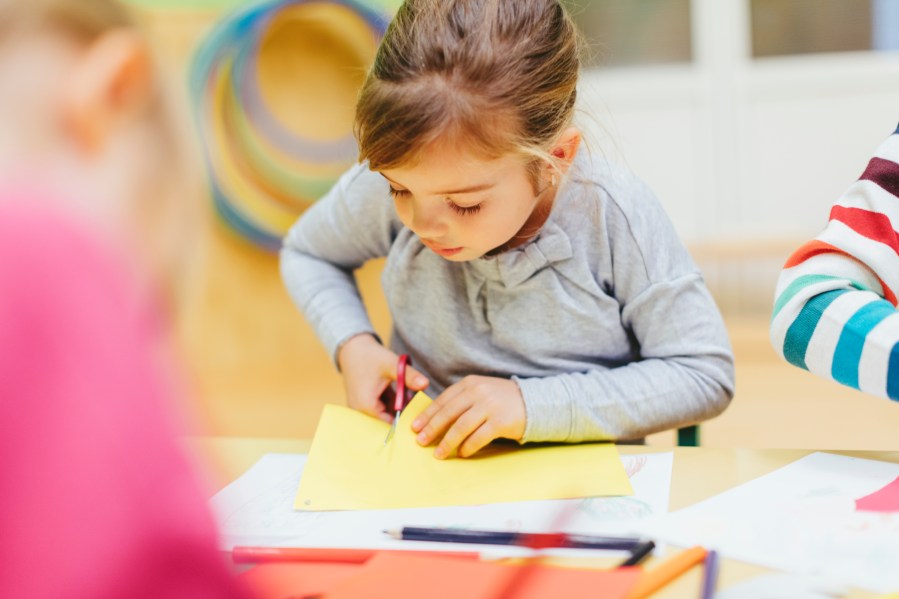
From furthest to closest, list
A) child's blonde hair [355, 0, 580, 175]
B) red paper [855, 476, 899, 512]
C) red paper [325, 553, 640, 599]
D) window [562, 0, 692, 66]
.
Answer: window [562, 0, 692, 66]
child's blonde hair [355, 0, 580, 175]
red paper [855, 476, 899, 512]
red paper [325, 553, 640, 599]

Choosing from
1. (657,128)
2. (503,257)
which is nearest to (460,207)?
(503,257)

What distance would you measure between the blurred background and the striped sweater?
1435 millimetres

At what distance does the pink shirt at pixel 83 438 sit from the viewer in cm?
16

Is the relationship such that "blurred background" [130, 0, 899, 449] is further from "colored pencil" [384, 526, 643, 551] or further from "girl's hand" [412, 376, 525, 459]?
"colored pencil" [384, 526, 643, 551]

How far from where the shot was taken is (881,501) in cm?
62

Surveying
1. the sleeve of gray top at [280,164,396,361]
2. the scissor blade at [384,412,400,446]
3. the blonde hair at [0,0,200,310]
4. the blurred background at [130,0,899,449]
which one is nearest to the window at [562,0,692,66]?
the blurred background at [130,0,899,449]

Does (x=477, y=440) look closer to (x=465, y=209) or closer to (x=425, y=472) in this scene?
(x=425, y=472)

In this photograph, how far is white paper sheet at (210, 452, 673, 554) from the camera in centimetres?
61

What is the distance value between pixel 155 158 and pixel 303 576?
39cm

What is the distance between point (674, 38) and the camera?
2.75 meters

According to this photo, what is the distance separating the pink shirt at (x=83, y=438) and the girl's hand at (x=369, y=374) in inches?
26.5

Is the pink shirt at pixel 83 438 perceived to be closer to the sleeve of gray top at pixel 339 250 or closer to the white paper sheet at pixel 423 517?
the white paper sheet at pixel 423 517

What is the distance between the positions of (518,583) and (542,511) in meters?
0.35

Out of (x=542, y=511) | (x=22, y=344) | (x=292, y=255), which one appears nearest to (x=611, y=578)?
(x=542, y=511)
